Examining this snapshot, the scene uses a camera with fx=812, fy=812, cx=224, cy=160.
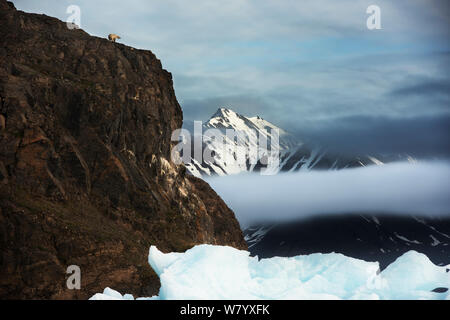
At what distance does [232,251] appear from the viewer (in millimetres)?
101125

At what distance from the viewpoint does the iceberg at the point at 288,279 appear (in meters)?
93.5

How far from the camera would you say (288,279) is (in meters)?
104

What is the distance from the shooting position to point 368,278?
98.6 m

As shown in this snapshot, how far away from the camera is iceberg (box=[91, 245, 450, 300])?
307 ft
